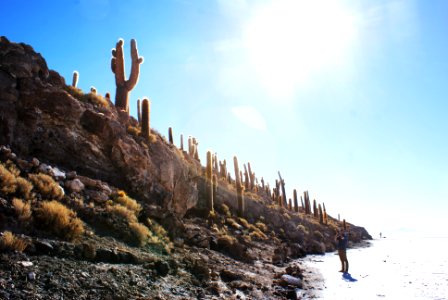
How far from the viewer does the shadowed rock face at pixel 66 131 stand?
12484mm

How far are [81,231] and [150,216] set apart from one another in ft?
15.9

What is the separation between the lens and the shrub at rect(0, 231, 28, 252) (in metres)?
6.71

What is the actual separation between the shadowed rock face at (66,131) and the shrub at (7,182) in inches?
118

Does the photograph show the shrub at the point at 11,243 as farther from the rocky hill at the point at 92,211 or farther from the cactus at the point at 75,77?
the cactus at the point at 75,77

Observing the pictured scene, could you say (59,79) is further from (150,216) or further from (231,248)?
(231,248)

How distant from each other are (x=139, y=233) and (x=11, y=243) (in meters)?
4.88

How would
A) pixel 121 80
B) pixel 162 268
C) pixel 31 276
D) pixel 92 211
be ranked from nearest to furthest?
pixel 31 276 → pixel 162 268 → pixel 92 211 → pixel 121 80

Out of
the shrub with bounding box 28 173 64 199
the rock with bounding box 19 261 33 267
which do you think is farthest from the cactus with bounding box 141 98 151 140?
the rock with bounding box 19 261 33 267

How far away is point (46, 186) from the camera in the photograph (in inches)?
395

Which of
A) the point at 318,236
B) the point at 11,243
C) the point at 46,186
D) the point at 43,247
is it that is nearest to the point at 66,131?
the point at 46,186

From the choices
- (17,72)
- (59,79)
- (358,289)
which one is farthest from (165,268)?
(59,79)

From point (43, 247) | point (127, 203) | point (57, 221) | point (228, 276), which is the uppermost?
point (127, 203)

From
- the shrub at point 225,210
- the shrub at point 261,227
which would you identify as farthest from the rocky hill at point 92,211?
the shrub at point 261,227

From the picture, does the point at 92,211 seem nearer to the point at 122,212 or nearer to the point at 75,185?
the point at 122,212
